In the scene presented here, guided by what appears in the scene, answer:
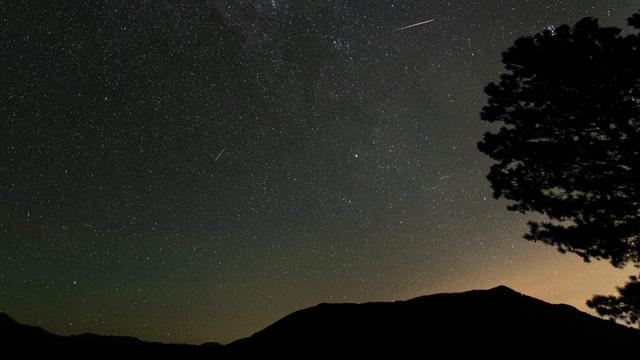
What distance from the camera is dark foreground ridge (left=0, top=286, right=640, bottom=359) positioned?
29.0 ft

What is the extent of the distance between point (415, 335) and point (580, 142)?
6934 mm

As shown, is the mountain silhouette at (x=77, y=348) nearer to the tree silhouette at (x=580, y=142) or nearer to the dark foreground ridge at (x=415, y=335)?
the dark foreground ridge at (x=415, y=335)

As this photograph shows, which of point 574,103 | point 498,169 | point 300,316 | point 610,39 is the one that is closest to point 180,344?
point 300,316

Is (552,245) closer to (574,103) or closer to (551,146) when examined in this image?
(551,146)

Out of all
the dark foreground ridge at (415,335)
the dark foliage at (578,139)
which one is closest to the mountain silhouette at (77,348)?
the dark foreground ridge at (415,335)

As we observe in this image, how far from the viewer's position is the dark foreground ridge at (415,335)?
8.85 metres

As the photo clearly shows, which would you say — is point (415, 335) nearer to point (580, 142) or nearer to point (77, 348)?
point (580, 142)

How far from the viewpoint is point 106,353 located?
1107cm

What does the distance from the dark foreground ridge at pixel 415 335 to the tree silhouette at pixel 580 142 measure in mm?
1942

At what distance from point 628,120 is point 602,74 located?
138cm

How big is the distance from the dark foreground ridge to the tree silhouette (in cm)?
194

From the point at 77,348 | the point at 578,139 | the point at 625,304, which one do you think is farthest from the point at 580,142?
the point at 77,348

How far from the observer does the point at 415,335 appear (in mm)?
9336

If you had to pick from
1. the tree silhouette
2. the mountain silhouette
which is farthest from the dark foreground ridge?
the tree silhouette
